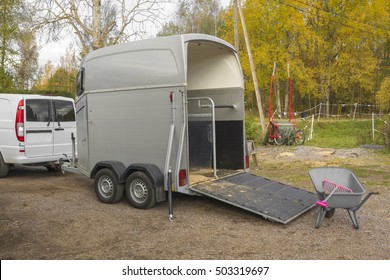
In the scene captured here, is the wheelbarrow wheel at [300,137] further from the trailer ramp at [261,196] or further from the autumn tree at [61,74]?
the autumn tree at [61,74]

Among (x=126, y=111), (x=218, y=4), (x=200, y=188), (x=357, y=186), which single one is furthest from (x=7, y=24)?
(x=218, y=4)

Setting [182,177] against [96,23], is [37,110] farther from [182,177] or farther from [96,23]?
[96,23]

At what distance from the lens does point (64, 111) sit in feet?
32.1

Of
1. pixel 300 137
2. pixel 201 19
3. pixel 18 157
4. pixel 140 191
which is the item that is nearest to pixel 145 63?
pixel 140 191

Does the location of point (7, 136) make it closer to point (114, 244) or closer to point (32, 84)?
point (114, 244)

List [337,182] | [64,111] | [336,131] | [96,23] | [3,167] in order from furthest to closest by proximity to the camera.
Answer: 1. [336,131]
2. [96,23]
3. [64,111]
4. [3,167]
5. [337,182]

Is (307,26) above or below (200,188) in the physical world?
above

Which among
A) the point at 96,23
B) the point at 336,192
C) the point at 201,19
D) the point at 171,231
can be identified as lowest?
the point at 171,231

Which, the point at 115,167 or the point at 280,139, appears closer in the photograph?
the point at 115,167

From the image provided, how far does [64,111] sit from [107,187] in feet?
12.5

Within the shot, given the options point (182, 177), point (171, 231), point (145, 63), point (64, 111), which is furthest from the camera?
point (64, 111)

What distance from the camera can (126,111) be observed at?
6.49m

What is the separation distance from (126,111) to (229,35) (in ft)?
82.7

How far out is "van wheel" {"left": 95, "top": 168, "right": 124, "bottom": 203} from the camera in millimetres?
6605
